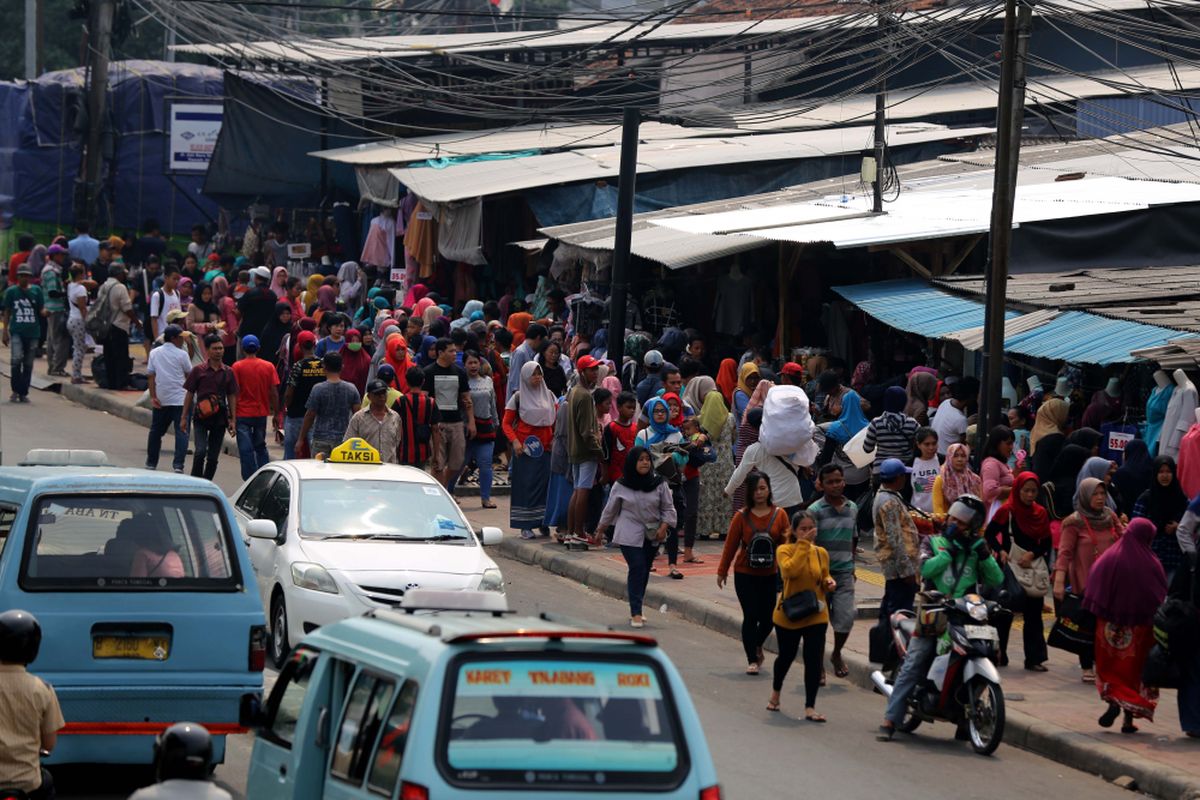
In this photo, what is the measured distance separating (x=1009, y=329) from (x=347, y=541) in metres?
7.15

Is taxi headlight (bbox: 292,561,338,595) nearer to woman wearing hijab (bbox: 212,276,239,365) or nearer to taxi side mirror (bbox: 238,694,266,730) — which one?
taxi side mirror (bbox: 238,694,266,730)

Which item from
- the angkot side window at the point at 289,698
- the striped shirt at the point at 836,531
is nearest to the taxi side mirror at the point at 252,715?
the angkot side window at the point at 289,698

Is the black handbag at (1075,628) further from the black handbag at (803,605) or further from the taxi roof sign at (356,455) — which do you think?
the taxi roof sign at (356,455)

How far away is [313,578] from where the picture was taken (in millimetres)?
12289

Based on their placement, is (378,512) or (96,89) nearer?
(378,512)

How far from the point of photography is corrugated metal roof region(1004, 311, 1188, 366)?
15195 mm

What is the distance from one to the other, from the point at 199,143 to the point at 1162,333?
24.7 m

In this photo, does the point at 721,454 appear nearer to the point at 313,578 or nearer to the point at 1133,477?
the point at 1133,477

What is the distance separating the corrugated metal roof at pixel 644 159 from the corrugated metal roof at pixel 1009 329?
27.2ft

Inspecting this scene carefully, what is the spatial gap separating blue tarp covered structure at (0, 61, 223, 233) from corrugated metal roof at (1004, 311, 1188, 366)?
→ 24.3m

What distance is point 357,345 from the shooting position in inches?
787

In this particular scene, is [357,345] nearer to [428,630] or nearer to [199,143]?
[428,630]

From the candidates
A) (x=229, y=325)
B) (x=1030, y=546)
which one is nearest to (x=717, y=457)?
(x=1030, y=546)

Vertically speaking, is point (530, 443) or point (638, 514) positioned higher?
point (530, 443)
